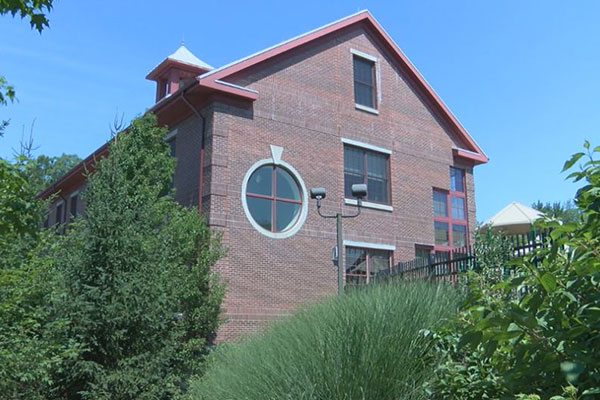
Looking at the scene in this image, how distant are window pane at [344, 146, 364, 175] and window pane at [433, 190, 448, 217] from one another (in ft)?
13.7

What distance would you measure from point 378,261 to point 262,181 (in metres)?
5.23

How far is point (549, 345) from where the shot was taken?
9.18 ft

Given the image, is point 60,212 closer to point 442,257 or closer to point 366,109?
point 366,109

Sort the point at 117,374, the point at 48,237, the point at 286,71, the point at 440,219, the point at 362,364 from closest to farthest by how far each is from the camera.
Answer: the point at 362,364, the point at 117,374, the point at 48,237, the point at 286,71, the point at 440,219

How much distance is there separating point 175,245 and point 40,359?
5.49 metres

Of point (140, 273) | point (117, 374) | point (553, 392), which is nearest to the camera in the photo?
point (553, 392)

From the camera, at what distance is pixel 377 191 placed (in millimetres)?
20078

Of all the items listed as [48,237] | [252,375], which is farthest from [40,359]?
[252,375]

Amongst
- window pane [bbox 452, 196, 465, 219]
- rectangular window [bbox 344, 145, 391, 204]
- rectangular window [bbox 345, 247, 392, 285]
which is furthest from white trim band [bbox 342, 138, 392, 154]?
window pane [bbox 452, 196, 465, 219]

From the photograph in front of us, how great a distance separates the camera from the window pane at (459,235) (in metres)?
22.7

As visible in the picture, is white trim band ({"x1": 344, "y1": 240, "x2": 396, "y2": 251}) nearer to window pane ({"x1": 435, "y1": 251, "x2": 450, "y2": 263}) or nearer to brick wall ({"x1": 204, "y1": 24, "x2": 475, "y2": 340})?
brick wall ({"x1": 204, "y1": 24, "x2": 475, "y2": 340})

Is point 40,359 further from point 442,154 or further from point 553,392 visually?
point 442,154

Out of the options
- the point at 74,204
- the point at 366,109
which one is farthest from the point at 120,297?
the point at 74,204

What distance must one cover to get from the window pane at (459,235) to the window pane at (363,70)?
694cm
